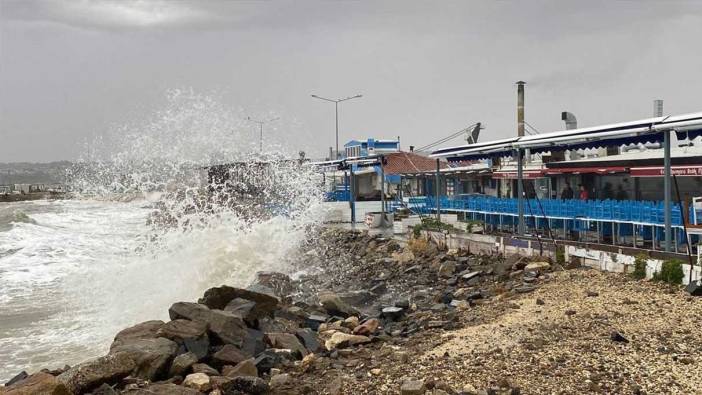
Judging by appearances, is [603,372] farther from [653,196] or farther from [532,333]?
[653,196]

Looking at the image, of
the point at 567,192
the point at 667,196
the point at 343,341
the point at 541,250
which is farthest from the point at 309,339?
the point at 567,192

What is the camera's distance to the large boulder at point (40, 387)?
228 inches

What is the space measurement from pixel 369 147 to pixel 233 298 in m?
42.3

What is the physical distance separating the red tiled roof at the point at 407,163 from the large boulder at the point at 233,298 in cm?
2698

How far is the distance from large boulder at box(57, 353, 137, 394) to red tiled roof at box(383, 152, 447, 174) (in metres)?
30.7

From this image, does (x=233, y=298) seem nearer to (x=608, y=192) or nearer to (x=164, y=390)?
Result: (x=164, y=390)

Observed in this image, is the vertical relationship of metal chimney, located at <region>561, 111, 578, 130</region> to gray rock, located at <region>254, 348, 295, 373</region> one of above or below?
above

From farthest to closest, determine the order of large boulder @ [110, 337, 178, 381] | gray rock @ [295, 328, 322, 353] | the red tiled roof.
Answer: the red tiled roof
gray rock @ [295, 328, 322, 353]
large boulder @ [110, 337, 178, 381]

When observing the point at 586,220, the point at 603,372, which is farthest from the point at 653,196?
the point at 603,372

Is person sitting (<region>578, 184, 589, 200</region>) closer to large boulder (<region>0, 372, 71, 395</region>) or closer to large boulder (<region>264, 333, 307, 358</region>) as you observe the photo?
large boulder (<region>264, 333, 307, 358</region>)

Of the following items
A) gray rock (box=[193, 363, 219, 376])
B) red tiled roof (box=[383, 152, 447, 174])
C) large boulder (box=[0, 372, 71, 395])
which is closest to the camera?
large boulder (box=[0, 372, 71, 395])

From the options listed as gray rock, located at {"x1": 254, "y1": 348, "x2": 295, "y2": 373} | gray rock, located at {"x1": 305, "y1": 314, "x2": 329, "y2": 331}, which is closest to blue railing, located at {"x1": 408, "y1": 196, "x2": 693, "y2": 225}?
gray rock, located at {"x1": 305, "y1": 314, "x2": 329, "y2": 331}

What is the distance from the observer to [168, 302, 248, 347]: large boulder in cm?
837

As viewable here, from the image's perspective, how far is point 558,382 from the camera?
6.07 m
